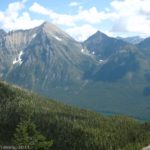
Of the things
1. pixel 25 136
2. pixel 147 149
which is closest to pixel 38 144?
pixel 25 136

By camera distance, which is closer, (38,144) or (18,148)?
(38,144)

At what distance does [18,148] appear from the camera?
136 meters

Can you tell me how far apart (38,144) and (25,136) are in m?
8.69

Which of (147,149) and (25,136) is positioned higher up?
(25,136)

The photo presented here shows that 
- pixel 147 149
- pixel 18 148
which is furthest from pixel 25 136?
pixel 147 149

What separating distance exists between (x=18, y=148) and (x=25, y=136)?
6.34 metres

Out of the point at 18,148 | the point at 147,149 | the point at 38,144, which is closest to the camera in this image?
the point at 38,144

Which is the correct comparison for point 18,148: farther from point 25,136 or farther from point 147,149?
point 147,149

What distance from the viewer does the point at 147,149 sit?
183 meters

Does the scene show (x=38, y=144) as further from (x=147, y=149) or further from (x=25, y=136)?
(x=147, y=149)

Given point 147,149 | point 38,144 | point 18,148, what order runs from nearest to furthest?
1. point 38,144
2. point 18,148
3. point 147,149

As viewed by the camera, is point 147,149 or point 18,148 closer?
point 18,148

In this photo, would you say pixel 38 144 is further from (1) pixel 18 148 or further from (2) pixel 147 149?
(2) pixel 147 149
